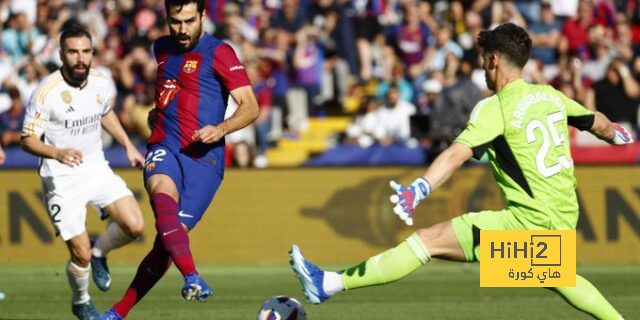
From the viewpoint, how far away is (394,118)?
2066 centimetres

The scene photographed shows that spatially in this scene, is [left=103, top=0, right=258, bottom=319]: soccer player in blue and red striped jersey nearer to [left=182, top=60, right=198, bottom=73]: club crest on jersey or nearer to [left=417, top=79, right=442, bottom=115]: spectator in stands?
[left=182, top=60, right=198, bottom=73]: club crest on jersey

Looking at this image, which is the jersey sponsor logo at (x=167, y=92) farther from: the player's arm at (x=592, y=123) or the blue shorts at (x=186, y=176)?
the player's arm at (x=592, y=123)

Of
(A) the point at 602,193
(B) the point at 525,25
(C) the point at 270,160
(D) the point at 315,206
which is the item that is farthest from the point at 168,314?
(B) the point at 525,25

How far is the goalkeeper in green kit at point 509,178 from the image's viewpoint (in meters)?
8.73

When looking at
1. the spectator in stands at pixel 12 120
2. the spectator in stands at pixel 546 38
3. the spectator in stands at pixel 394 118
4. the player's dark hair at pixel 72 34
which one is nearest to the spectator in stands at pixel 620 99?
the spectator in stands at pixel 546 38

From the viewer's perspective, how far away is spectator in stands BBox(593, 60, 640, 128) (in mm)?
19734

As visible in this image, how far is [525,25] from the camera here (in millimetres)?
21812

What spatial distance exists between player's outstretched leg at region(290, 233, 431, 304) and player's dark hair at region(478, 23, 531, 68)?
129 centimetres

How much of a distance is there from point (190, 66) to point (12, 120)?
447 inches

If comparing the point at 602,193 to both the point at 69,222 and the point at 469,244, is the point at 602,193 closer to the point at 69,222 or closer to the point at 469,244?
the point at 69,222

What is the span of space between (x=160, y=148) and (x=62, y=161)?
3.61 ft

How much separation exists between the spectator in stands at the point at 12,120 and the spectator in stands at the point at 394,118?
17.8 feet

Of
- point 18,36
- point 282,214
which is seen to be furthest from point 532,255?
point 18,36

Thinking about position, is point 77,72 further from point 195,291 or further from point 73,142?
point 195,291
